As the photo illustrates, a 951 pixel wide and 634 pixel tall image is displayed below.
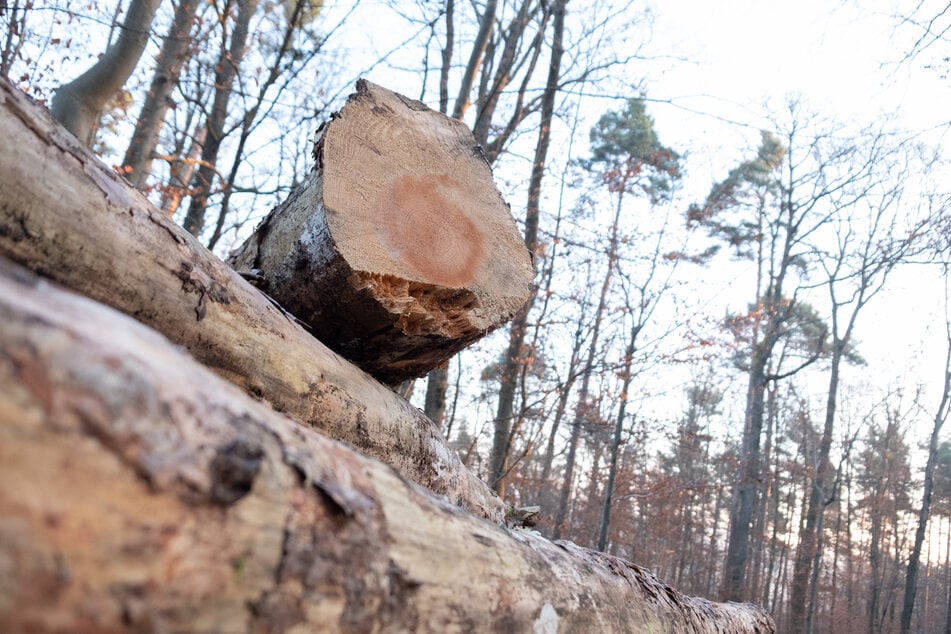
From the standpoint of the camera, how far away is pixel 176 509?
0.66 m

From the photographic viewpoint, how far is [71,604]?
565 millimetres

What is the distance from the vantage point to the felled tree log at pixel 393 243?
6.44 ft

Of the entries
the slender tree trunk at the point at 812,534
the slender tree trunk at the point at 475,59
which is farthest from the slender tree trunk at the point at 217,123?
the slender tree trunk at the point at 812,534

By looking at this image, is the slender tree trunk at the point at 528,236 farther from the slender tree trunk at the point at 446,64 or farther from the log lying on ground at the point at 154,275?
the log lying on ground at the point at 154,275

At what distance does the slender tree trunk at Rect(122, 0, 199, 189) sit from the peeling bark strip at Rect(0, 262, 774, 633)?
5670mm

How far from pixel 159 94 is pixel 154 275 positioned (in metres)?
5.16

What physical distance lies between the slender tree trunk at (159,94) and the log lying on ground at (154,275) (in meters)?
4.69

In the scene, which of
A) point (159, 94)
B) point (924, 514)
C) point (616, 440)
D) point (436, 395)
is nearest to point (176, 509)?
point (436, 395)

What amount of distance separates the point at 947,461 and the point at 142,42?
30.4 m

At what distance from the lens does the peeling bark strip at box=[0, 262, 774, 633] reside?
0.57 m

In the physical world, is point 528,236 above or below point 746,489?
above

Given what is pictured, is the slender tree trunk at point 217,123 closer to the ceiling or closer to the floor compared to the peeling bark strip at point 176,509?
closer to the ceiling

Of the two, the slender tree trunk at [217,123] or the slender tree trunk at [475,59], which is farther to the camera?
→ the slender tree trunk at [475,59]

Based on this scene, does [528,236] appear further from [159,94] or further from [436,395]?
[159,94]
